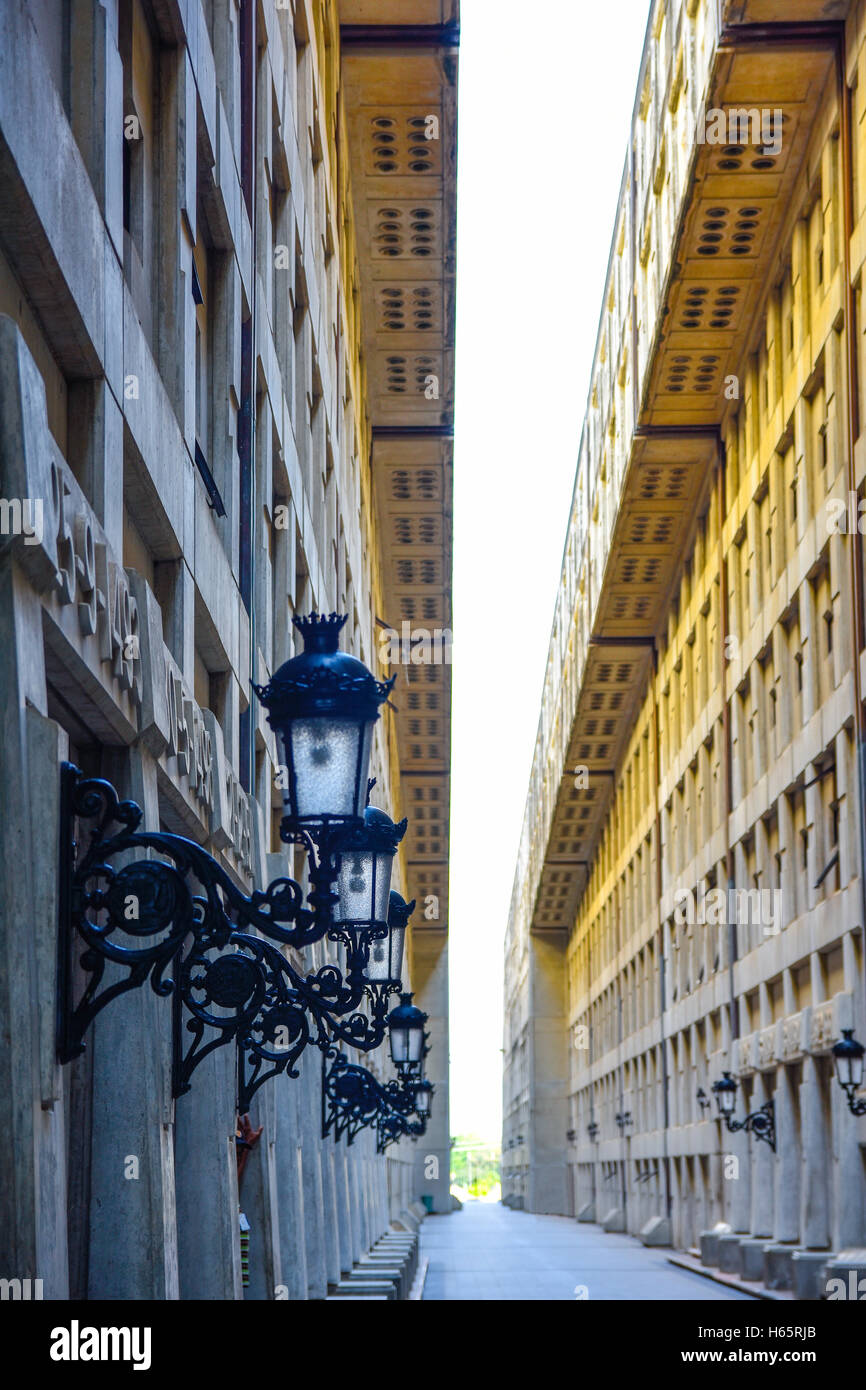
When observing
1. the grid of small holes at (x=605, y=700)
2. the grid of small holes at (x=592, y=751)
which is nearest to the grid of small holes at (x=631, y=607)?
the grid of small holes at (x=605, y=700)

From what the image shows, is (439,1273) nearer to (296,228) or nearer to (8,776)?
(296,228)

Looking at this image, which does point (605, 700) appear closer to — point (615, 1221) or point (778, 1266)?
point (615, 1221)

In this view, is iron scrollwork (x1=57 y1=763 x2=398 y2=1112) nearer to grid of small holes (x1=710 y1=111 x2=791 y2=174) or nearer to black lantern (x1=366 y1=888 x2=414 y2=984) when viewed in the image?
black lantern (x1=366 y1=888 x2=414 y2=984)

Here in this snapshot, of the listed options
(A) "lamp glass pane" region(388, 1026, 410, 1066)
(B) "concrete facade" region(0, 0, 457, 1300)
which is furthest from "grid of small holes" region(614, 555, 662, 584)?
(A) "lamp glass pane" region(388, 1026, 410, 1066)

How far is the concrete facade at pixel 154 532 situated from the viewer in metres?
5.68

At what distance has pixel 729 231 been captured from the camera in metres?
29.1

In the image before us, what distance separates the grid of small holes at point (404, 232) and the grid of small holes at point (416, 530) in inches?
440

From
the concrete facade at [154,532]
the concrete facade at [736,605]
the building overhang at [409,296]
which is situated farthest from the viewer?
the building overhang at [409,296]

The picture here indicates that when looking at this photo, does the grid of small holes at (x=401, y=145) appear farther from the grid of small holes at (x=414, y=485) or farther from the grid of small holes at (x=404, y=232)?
the grid of small holes at (x=414, y=485)

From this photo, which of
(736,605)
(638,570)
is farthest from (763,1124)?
(638,570)

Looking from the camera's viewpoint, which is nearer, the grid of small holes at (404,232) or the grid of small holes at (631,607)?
the grid of small holes at (404,232)

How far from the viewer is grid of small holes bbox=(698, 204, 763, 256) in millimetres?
28516

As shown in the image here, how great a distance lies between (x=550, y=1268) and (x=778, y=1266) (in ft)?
29.0
